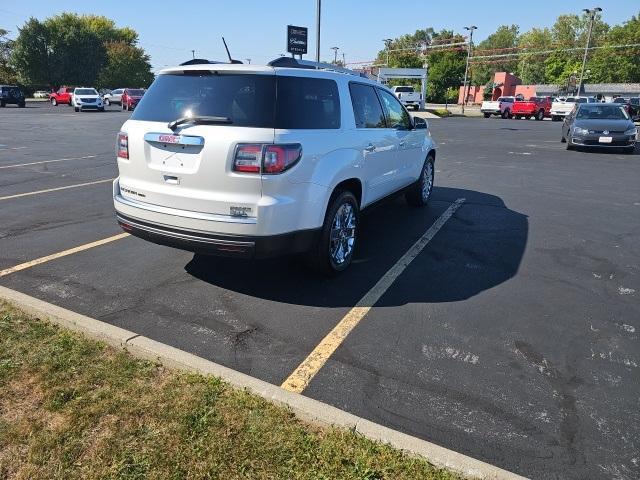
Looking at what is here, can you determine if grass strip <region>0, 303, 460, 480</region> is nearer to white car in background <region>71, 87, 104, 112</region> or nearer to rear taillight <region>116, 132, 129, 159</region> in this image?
rear taillight <region>116, 132, 129, 159</region>

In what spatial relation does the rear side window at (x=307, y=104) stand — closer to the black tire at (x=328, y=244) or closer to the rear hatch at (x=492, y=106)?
the black tire at (x=328, y=244)

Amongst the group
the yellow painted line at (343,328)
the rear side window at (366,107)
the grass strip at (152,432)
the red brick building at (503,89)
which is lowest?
the yellow painted line at (343,328)

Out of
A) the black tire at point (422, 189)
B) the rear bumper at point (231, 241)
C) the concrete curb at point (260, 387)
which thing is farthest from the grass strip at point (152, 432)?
the black tire at point (422, 189)

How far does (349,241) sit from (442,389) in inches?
83.3

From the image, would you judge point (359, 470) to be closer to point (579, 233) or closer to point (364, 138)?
point (364, 138)

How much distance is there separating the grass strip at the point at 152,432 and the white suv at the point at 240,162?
4.18 ft

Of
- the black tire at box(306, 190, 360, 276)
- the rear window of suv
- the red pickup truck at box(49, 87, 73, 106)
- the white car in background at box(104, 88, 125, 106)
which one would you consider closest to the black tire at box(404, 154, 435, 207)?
the black tire at box(306, 190, 360, 276)

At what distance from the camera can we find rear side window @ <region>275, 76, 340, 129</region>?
12.8ft

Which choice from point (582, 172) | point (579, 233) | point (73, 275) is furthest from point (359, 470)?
point (582, 172)

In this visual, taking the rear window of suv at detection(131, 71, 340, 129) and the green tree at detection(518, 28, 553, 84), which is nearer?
the rear window of suv at detection(131, 71, 340, 129)

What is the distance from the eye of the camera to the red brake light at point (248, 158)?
370 cm

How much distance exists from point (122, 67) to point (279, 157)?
88.7 meters

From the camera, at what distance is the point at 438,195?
8797 mm

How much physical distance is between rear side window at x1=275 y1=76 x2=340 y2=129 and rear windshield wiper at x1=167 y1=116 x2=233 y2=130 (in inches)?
15.9
